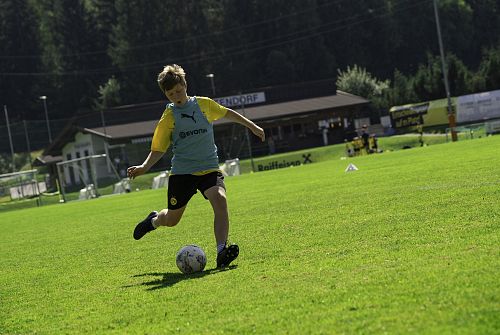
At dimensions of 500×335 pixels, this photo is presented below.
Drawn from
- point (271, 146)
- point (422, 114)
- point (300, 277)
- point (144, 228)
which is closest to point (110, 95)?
point (271, 146)

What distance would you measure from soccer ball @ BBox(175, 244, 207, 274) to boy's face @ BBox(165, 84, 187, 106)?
1.42m

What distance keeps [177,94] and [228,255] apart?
1621 mm

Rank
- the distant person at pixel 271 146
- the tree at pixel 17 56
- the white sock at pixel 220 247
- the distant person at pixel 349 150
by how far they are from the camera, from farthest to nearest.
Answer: the tree at pixel 17 56
the distant person at pixel 271 146
the distant person at pixel 349 150
the white sock at pixel 220 247

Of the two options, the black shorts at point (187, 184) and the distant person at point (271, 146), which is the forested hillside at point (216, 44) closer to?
the distant person at point (271, 146)

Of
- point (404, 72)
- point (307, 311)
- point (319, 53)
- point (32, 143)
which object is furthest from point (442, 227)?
point (404, 72)

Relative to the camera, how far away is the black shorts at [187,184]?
844 centimetres

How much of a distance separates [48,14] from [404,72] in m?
40.6

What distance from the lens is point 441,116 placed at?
55375mm

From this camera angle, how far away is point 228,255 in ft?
25.7

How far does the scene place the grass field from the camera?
16.0 feet

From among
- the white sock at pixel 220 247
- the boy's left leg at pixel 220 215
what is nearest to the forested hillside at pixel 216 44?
the boy's left leg at pixel 220 215

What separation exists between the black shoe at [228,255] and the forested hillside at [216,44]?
79.2 meters

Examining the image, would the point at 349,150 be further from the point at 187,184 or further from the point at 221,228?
the point at 221,228

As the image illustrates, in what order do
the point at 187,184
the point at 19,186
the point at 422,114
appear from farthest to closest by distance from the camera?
the point at 422,114 < the point at 19,186 < the point at 187,184
